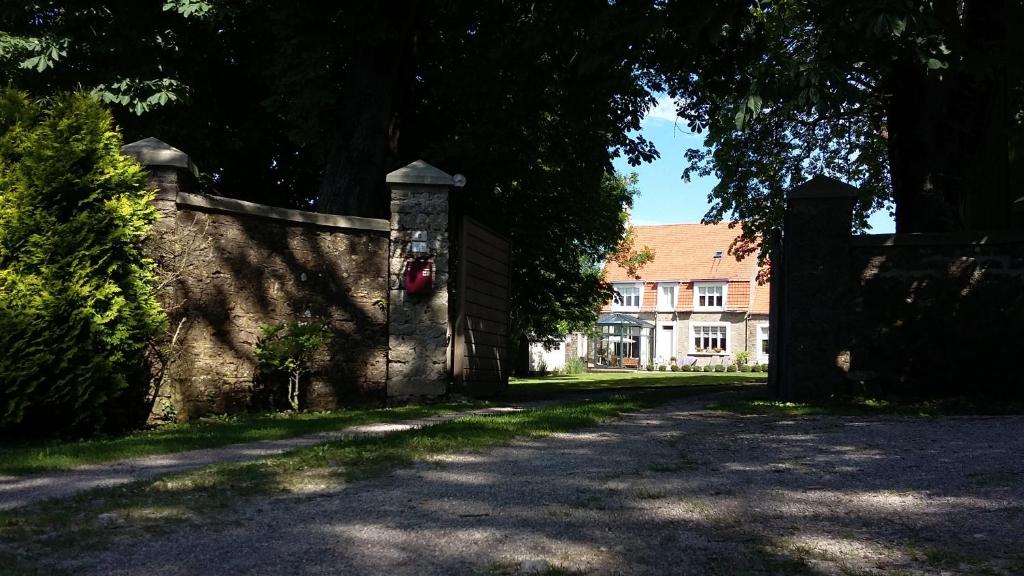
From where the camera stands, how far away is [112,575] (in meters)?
3.56

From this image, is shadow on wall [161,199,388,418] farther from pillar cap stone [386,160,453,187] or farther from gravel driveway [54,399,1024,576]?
gravel driveway [54,399,1024,576]

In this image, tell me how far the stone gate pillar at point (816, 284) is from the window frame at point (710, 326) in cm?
4386

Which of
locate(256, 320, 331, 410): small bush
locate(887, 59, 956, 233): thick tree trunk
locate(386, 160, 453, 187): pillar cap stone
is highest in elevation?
locate(887, 59, 956, 233): thick tree trunk

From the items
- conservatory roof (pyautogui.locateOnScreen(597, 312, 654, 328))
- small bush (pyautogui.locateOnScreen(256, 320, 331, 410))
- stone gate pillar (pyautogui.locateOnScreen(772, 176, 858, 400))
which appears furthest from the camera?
conservatory roof (pyautogui.locateOnScreen(597, 312, 654, 328))

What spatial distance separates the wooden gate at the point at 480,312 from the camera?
1281cm

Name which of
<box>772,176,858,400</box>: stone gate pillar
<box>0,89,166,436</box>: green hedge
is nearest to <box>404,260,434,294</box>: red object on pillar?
<box>0,89,166,436</box>: green hedge

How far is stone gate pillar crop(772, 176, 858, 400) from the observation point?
450 inches

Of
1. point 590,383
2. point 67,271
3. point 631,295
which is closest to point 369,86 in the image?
point 67,271

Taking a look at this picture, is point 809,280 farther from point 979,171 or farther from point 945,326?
point 979,171

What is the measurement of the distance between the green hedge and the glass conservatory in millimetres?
47520

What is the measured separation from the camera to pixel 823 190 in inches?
455

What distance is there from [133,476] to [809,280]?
28.5 feet

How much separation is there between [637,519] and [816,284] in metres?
7.90

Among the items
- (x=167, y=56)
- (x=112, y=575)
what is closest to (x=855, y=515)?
(x=112, y=575)
